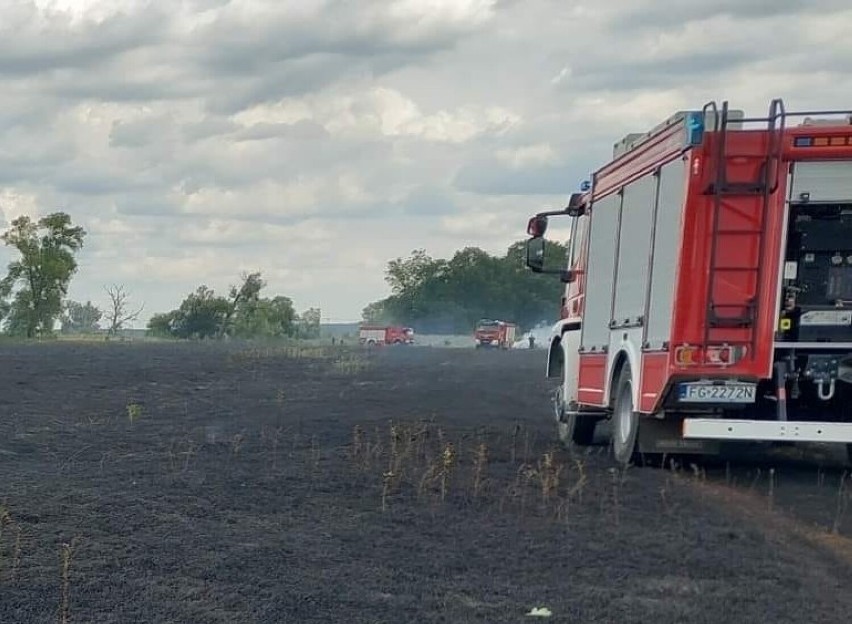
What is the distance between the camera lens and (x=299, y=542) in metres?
8.69

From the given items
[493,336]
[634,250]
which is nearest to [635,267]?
[634,250]

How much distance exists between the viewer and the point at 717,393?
452 inches

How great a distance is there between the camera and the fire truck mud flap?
1248 centimetres

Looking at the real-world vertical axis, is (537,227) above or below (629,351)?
above

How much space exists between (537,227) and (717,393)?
15.0 feet

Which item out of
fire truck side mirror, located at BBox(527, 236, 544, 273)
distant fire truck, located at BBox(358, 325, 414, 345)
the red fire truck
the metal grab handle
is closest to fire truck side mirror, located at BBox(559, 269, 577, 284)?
fire truck side mirror, located at BBox(527, 236, 544, 273)

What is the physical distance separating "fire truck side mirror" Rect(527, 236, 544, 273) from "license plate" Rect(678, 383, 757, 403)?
13.1ft

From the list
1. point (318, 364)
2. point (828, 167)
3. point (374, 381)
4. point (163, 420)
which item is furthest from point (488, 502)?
point (318, 364)

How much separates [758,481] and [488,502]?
11.6 feet

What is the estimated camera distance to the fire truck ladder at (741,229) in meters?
11.2

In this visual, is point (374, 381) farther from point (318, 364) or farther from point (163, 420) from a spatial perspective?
point (163, 420)

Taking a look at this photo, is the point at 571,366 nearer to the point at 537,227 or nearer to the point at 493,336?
the point at 537,227

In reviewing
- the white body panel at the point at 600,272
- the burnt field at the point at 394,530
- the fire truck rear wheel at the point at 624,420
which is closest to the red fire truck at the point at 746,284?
the fire truck rear wheel at the point at 624,420

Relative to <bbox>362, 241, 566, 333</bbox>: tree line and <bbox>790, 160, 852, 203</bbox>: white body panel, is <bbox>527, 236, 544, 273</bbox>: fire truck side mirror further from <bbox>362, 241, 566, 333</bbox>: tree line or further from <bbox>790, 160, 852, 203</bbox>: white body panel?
<bbox>362, 241, 566, 333</bbox>: tree line
